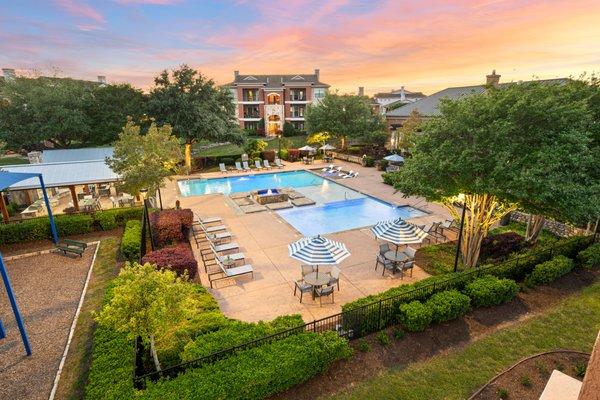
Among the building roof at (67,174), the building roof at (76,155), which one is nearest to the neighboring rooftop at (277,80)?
the building roof at (76,155)

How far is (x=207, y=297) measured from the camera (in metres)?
9.87

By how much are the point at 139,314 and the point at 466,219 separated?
41.2ft

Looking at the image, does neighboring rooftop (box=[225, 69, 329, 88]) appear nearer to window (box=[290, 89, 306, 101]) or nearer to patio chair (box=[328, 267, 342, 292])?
window (box=[290, 89, 306, 101])

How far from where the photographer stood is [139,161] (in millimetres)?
17047

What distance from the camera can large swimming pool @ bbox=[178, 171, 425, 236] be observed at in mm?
19016

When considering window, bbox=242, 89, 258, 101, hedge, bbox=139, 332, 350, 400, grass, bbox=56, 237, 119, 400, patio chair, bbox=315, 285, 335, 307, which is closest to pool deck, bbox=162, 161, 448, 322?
patio chair, bbox=315, 285, 335, 307

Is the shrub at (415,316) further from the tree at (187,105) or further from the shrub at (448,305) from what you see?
the tree at (187,105)

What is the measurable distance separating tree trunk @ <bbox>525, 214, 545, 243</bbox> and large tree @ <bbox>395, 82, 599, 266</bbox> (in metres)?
3.49

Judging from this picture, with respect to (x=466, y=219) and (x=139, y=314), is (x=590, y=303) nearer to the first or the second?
(x=466, y=219)

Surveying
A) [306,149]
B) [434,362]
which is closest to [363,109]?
[306,149]

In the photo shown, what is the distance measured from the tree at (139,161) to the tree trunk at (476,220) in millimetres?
14737

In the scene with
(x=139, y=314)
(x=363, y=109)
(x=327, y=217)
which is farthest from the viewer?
(x=363, y=109)

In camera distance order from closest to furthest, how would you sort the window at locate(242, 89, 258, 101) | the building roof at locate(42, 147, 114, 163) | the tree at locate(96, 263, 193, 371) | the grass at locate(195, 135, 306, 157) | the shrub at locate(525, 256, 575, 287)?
the tree at locate(96, 263, 193, 371) → the shrub at locate(525, 256, 575, 287) → the building roof at locate(42, 147, 114, 163) → the grass at locate(195, 135, 306, 157) → the window at locate(242, 89, 258, 101)

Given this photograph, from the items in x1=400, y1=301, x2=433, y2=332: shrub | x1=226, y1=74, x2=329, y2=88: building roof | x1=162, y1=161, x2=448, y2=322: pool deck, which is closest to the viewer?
x1=400, y1=301, x2=433, y2=332: shrub
